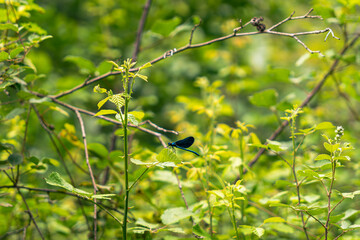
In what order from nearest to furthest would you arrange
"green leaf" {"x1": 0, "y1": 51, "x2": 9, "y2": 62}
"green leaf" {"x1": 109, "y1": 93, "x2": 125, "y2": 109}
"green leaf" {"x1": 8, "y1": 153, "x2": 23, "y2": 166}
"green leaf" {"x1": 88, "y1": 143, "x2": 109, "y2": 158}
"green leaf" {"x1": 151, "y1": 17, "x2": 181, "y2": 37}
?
1. "green leaf" {"x1": 109, "y1": 93, "x2": 125, "y2": 109}
2. "green leaf" {"x1": 0, "y1": 51, "x2": 9, "y2": 62}
3. "green leaf" {"x1": 8, "y1": 153, "x2": 23, "y2": 166}
4. "green leaf" {"x1": 88, "y1": 143, "x2": 109, "y2": 158}
5. "green leaf" {"x1": 151, "y1": 17, "x2": 181, "y2": 37}

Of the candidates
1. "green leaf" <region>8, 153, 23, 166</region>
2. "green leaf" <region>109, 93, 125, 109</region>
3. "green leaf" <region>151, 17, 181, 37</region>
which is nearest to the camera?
"green leaf" <region>109, 93, 125, 109</region>

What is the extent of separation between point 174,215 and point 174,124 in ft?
5.98

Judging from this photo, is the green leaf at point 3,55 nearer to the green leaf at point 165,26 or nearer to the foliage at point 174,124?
the foliage at point 174,124

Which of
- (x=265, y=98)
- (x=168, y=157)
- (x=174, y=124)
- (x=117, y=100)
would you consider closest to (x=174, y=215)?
(x=168, y=157)

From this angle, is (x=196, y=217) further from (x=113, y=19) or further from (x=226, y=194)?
(x=113, y=19)

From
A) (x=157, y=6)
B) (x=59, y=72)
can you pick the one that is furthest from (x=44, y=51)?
(x=157, y=6)

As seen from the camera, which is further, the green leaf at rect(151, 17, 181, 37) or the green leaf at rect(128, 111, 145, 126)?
the green leaf at rect(151, 17, 181, 37)

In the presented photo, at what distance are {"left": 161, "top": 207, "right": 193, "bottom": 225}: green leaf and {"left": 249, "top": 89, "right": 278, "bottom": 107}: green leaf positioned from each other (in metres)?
0.48

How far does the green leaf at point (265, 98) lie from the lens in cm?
119

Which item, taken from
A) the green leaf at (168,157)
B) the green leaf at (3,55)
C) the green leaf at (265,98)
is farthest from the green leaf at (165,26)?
the green leaf at (168,157)

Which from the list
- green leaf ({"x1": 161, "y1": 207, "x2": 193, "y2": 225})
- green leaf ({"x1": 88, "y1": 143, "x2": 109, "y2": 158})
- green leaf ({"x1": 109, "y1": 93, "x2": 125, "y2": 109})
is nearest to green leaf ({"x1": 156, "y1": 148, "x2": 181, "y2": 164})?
green leaf ({"x1": 109, "y1": 93, "x2": 125, "y2": 109})

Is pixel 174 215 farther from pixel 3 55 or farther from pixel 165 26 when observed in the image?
pixel 165 26

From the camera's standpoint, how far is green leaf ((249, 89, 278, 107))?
1190 mm

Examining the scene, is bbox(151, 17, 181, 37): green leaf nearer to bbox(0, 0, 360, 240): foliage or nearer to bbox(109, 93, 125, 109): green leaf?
bbox(0, 0, 360, 240): foliage
